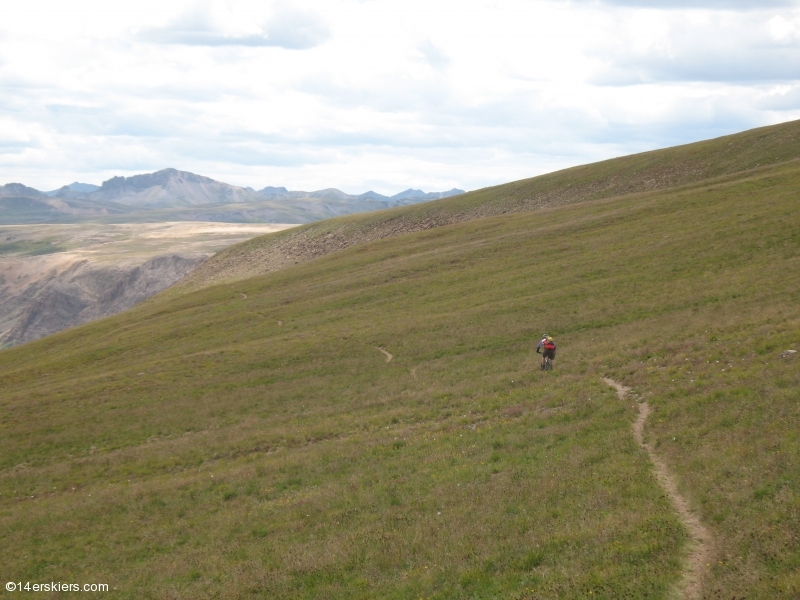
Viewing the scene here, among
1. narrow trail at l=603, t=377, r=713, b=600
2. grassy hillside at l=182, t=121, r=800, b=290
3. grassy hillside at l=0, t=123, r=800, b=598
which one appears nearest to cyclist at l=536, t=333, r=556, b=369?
grassy hillside at l=0, t=123, r=800, b=598

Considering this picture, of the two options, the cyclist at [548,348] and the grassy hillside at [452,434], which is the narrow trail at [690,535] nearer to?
the grassy hillside at [452,434]

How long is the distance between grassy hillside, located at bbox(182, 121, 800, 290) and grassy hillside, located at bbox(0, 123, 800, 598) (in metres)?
21.0

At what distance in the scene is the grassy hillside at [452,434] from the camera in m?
17.7

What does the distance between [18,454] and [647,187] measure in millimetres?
86687

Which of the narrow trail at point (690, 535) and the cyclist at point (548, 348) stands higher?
the cyclist at point (548, 348)

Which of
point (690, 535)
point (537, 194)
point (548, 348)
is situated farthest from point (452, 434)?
point (537, 194)

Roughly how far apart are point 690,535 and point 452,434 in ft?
49.6

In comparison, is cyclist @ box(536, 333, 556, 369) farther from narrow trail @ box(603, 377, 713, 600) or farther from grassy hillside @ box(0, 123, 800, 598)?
narrow trail @ box(603, 377, 713, 600)

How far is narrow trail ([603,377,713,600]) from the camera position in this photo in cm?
1420

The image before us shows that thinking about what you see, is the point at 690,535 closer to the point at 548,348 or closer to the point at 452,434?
the point at 452,434

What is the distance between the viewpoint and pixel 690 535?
16.5 m

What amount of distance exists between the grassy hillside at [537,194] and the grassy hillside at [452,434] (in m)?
21.0

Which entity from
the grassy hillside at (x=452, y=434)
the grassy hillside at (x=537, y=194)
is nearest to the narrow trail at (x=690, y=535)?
the grassy hillside at (x=452, y=434)

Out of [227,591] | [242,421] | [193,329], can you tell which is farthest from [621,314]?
[193,329]
